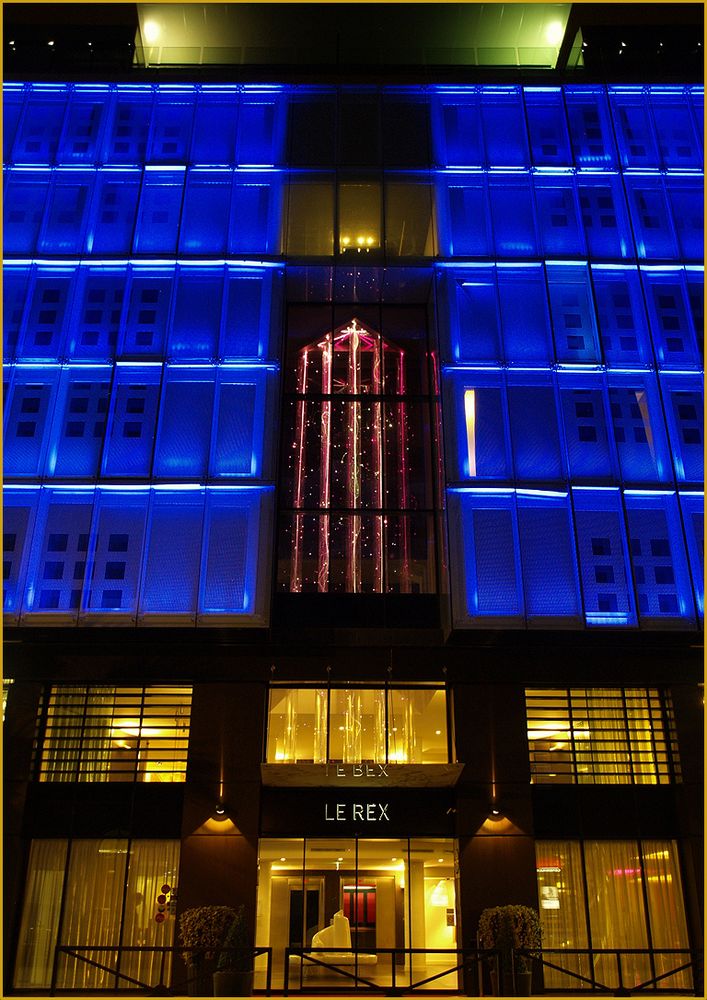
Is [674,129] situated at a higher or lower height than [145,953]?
higher

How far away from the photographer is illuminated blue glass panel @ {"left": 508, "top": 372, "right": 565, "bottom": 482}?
22.5m

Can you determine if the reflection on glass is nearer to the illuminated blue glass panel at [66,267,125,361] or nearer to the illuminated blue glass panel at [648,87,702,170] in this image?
the illuminated blue glass panel at [66,267,125,361]

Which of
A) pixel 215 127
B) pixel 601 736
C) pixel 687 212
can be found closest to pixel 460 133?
pixel 687 212

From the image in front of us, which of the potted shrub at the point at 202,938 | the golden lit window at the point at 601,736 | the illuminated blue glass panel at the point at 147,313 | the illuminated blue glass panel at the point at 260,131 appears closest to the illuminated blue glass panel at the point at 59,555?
the illuminated blue glass panel at the point at 147,313

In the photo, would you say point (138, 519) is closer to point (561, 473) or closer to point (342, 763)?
point (342, 763)

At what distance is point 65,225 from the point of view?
25297mm

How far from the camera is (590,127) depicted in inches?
1049

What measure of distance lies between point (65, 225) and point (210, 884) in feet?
59.5

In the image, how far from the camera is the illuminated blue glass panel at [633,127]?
86.3 ft

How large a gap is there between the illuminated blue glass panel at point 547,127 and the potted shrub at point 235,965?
2182 centimetres

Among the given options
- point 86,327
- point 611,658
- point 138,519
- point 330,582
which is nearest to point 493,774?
point 611,658

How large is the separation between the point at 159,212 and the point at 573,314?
12206 millimetres

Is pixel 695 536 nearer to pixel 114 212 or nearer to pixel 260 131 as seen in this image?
pixel 260 131

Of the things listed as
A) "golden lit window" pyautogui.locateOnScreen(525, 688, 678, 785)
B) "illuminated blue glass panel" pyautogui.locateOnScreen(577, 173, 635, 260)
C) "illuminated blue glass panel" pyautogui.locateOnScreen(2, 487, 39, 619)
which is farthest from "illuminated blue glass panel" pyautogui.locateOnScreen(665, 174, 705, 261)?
"illuminated blue glass panel" pyautogui.locateOnScreen(2, 487, 39, 619)
